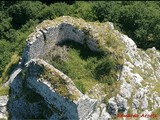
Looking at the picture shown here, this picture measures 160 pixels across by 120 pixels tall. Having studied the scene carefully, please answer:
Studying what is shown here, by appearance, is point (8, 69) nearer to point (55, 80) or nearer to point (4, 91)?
point (4, 91)

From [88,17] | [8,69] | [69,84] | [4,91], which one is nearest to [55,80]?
[69,84]

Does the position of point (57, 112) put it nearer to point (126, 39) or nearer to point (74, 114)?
point (74, 114)

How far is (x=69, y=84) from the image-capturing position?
3647cm

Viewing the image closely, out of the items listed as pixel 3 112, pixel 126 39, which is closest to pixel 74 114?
pixel 3 112

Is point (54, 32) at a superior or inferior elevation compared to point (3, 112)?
superior

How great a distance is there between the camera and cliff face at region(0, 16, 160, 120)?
36.8m

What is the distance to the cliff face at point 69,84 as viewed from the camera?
36781 mm

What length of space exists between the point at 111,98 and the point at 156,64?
819cm

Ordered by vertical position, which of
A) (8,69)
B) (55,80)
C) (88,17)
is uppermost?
(55,80)

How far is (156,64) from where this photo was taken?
148 ft

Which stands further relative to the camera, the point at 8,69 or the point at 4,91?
the point at 8,69

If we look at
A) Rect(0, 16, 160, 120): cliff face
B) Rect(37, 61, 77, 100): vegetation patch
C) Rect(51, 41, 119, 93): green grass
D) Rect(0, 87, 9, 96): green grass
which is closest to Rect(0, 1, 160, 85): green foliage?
Rect(0, 87, 9, 96): green grass

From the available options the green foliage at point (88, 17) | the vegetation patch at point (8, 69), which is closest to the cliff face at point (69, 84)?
the vegetation patch at point (8, 69)

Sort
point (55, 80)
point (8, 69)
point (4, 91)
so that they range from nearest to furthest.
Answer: point (55, 80) → point (4, 91) → point (8, 69)
